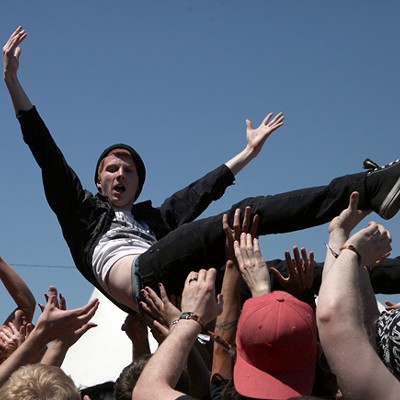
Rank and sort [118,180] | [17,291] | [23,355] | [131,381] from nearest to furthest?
[131,381] < [23,355] < [17,291] < [118,180]

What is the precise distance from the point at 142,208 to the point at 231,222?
1.28 meters

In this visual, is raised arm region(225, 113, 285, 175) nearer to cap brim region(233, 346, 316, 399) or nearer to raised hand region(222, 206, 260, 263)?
raised hand region(222, 206, 260, 263)

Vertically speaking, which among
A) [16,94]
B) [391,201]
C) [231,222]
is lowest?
[391,201]

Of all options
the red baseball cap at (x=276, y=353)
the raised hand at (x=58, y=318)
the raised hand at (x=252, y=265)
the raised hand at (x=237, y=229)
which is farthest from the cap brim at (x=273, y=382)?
the raised hand at (x=237, y=229)

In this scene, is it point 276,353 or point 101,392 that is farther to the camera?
point 101,392

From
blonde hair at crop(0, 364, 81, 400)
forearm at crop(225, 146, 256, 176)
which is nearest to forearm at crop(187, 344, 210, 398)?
blonde hair at crop(0, 364, 81, 400)

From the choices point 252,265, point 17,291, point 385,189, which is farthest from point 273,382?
point 17,291

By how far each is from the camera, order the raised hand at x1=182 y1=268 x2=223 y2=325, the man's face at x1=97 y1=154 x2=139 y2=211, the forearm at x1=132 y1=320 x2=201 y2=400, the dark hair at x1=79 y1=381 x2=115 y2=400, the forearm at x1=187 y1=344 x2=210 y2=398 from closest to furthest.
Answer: the forearm at x1=132 y1=320 x2=201 y2=400 < the raised hand at x1=182 y1=268 x2=223 y2=325 < the forearm at x1=187 y1=344 x2=210 y2=398 < the dark hair at x1=79 y1=381 x2=115 y2=400 < the man's face at x1=97 y1=154 x2=139 y2=211

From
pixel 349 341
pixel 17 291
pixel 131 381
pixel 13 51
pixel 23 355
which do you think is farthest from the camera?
pixel 13 51

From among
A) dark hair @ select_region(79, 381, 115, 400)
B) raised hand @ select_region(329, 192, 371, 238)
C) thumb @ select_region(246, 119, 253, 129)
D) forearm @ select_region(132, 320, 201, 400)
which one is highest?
thumb @ select_region(246, 119, 253, 129)

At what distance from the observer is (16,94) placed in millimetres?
4707

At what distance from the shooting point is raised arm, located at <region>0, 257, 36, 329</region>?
15.2 ft

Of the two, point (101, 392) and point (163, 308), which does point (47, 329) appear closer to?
point (163, 308)

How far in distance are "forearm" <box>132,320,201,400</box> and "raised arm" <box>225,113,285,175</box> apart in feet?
Result: 9.07
